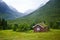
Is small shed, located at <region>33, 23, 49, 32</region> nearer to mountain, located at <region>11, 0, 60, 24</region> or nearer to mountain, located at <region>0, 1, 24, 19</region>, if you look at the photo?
mountain, located at <region>11, 0, 60, 24</region>

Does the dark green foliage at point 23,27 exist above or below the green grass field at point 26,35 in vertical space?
above

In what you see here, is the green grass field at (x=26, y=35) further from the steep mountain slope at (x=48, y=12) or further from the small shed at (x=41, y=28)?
the steep mountain slope at (x=48, y=12)

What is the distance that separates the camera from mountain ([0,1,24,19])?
2564 mm

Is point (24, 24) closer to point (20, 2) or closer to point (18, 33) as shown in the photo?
point (18, 33)

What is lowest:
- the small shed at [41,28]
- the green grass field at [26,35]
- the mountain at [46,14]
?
the green grass field at [26,35]

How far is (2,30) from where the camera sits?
2531mm

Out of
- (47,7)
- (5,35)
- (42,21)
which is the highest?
(47,7)

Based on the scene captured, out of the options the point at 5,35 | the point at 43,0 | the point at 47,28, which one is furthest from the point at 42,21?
the point at 5,35

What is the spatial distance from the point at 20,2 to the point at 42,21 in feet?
1.37

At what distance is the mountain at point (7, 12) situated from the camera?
2.56m

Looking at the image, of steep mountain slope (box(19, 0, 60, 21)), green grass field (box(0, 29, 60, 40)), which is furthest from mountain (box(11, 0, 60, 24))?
green grass field (box(0, 29, 60, 40))

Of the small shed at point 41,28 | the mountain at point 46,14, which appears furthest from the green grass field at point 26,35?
the mountain at point 46,14

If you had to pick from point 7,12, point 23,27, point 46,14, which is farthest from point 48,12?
point 7,12

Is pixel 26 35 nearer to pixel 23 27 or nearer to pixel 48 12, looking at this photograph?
pixel 23 27
